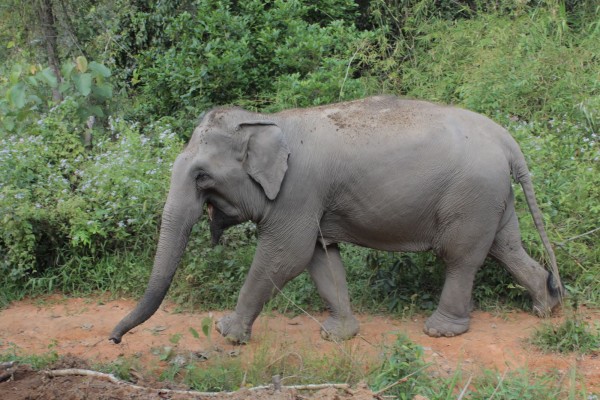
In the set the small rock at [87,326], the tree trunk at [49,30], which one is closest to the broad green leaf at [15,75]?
the tree trunk at [49,30]

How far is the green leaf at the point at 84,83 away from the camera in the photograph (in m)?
6.78

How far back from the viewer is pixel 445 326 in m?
5.13

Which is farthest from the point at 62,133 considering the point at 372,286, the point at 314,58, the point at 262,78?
the point at 372,286

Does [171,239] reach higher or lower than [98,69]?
lower

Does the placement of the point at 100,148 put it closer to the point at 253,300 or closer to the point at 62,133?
the point at 62,133

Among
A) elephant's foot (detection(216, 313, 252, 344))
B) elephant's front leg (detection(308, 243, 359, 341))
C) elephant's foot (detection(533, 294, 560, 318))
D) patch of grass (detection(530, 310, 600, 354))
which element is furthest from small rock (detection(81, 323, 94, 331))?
elephant's foot (detection(533, 294, 560, 318))

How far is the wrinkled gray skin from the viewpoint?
471 cm

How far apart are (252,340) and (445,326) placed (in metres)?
1.35

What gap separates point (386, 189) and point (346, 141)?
A: 1.37ft

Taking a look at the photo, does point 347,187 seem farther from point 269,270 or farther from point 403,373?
point 403,373

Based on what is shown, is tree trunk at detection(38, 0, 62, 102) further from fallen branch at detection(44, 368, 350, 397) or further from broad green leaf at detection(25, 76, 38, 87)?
fallen branch at detection(44, 368, 350, 397)

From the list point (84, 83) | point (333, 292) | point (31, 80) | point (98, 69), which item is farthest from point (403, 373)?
point (31, 80)

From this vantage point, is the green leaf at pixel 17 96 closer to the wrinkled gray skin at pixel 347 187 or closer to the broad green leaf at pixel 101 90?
the broad green leaf at pixel 101 90

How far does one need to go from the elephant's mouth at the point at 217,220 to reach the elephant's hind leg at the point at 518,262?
1882 millimetres
